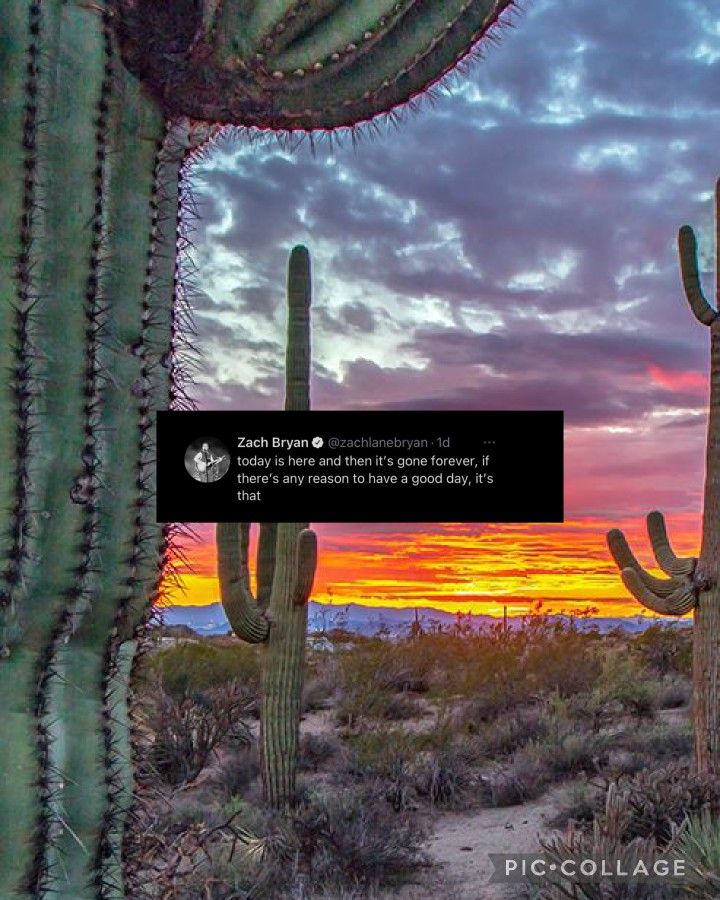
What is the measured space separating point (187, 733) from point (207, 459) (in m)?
7.16

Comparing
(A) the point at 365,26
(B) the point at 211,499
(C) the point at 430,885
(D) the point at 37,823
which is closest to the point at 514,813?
(C) the point at 430,885

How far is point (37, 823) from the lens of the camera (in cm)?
330

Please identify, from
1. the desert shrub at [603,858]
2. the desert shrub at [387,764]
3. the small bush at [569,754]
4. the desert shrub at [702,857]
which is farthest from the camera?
the small bush at [569,754]

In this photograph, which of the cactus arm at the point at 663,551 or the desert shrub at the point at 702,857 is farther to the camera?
the cactus arm at the point at 663,551

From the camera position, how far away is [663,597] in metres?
9.29

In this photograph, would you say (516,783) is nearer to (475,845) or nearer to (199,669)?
(475,845)

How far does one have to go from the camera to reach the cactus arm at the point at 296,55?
3.76 meters

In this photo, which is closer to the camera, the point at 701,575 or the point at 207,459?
the point at 207,459

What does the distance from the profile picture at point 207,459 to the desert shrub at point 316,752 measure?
727 centimetres

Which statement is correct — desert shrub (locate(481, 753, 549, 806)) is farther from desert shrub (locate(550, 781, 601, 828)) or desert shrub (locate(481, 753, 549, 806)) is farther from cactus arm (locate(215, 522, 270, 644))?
cactus arm (locate(215, 522, 270, 644))

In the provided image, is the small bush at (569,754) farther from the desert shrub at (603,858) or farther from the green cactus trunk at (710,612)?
the desert shrub at (603,858)

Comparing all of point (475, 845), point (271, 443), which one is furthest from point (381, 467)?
point (475, 845)

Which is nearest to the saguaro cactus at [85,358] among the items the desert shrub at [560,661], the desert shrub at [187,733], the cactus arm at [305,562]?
the cactus arm at [305,562]

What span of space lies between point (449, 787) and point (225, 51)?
751 centimetres
